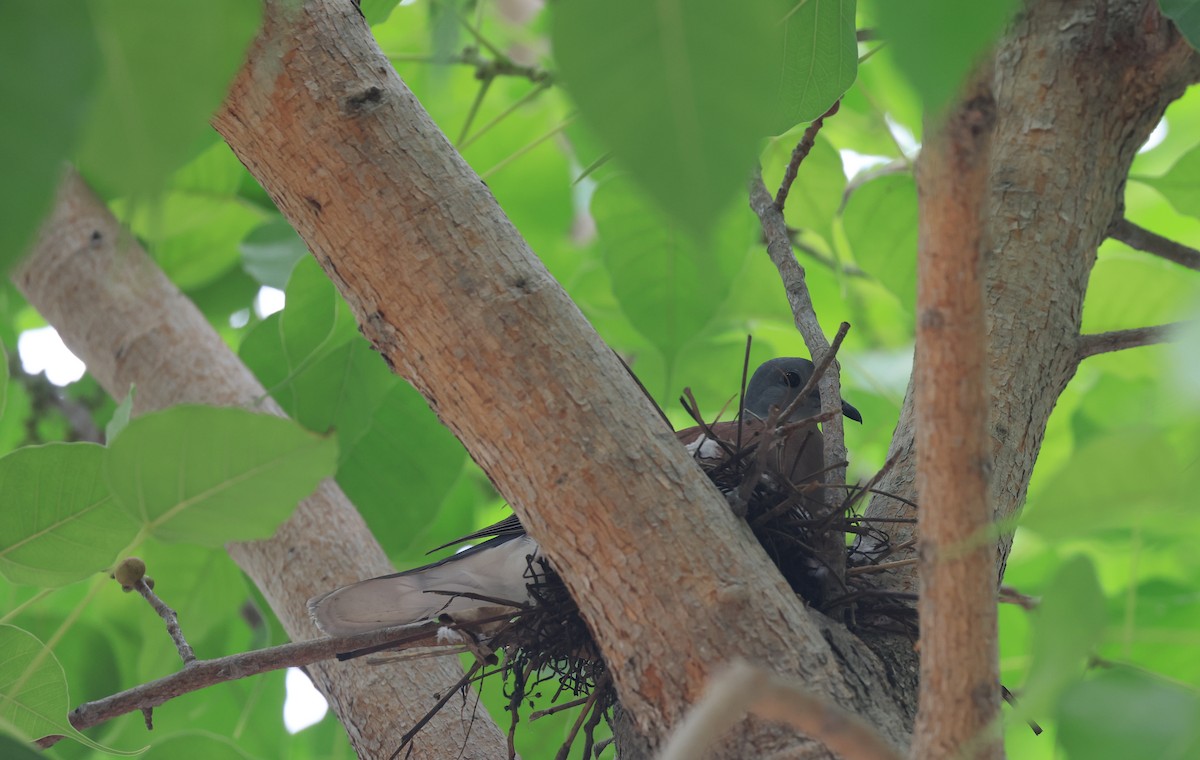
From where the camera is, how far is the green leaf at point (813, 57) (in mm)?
979

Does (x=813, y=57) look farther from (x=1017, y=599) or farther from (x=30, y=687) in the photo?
(x=30, y=687)

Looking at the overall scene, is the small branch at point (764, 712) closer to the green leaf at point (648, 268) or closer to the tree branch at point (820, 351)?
the tree branch at point (820, 351)

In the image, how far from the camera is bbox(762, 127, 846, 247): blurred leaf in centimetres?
191

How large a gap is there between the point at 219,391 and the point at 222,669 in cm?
89

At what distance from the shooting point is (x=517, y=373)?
105cm

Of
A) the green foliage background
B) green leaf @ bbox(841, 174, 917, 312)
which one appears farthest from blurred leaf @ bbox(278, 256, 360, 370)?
green leaf @ bbox(841, 174, 917, 312)

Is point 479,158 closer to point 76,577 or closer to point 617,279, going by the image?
point 617,279

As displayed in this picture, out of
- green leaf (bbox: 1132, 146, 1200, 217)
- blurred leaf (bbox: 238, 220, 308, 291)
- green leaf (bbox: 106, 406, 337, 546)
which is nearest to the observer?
green leaf (bbox: 106, 406, 337, 546)

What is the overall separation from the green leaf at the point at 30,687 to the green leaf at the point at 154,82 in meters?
0.92

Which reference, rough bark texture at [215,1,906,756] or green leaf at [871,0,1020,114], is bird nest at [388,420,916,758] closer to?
rough bark texture at [215,1,906,756]

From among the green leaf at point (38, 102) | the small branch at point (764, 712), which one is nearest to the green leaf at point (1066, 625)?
the small branch at point (764, 712)

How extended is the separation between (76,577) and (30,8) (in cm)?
88

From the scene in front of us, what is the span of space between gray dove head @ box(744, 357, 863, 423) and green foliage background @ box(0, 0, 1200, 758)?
0.20 feet

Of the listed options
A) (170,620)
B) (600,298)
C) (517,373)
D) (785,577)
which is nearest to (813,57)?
(517,373)
